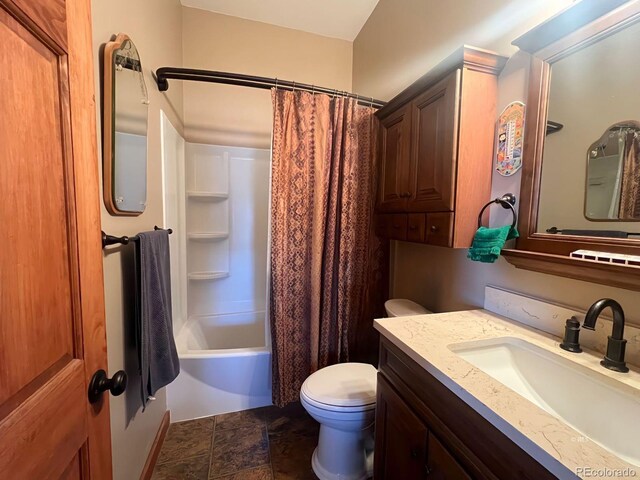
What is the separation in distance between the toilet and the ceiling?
2273mm

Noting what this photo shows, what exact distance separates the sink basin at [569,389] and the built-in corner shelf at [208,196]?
2.12 metres

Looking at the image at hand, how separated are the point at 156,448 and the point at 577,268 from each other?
2112 millimetres

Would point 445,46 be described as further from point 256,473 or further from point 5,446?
point 256,473

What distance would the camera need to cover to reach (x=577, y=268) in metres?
0.88

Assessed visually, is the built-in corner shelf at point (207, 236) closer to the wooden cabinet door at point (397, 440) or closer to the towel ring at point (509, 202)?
the wooden cabinet door at point (397, 440)

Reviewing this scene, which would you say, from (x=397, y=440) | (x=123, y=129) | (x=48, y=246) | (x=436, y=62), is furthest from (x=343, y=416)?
(x=436, y=62)

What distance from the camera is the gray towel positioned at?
3.82 feet

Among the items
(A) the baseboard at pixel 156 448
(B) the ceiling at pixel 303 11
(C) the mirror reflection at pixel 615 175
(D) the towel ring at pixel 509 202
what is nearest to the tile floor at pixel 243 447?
(A) the baseboard at pixel 156 448

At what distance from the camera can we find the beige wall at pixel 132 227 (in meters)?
1.02

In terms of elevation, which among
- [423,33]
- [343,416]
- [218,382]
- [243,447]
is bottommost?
[243,447]

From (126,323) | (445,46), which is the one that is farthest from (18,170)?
(445,46)

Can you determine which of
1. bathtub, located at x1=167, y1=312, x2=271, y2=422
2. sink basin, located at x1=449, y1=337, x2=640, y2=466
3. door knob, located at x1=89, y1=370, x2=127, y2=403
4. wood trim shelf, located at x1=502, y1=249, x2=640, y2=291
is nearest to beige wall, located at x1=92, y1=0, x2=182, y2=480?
bathtub, located at x1=167, y1=312, x2=271, y2=422

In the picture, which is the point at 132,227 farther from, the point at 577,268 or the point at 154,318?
the point at 577,268

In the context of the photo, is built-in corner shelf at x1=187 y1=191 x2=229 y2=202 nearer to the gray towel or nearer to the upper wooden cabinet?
the gray towel
